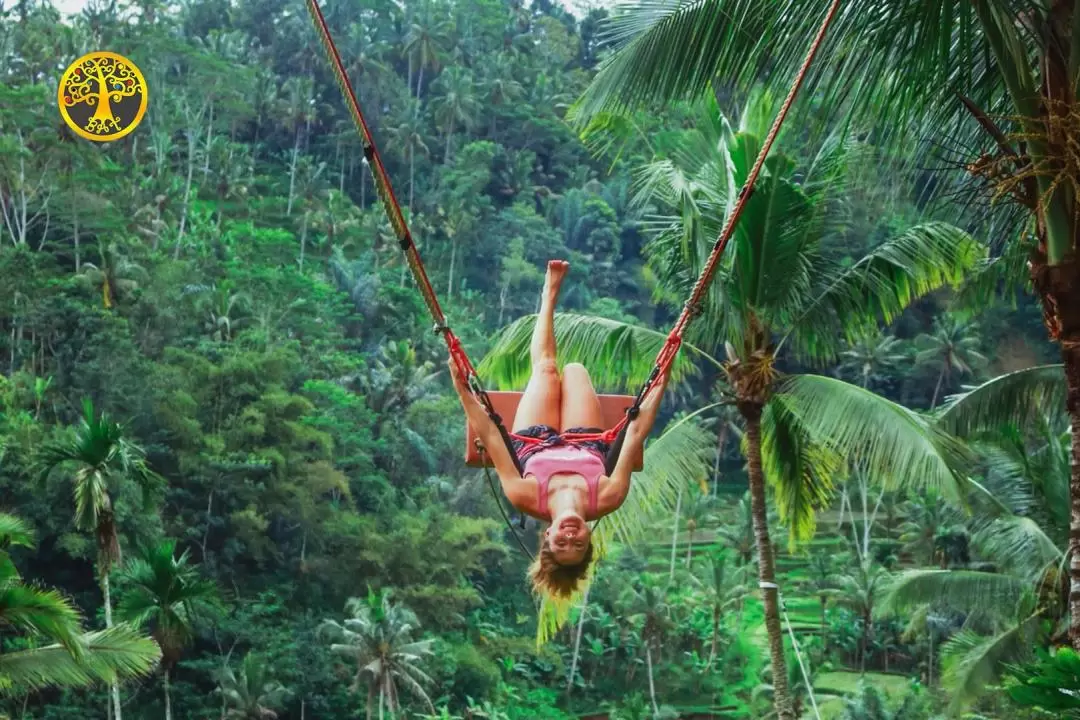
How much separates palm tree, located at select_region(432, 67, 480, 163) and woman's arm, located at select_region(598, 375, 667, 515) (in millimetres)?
39745

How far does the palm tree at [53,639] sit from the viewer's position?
8.41 m

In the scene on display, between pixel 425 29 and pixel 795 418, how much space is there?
3745cm

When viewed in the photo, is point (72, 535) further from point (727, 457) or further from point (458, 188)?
point (727, 457)

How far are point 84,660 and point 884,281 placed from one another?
6191 millimetres

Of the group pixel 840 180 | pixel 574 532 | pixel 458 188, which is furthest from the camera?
pixel 458 188

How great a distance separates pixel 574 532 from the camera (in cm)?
408

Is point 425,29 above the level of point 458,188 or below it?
above

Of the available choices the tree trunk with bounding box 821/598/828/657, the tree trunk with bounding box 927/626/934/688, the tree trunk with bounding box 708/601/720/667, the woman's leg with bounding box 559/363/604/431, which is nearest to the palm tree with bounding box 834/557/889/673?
the tree trunk with bounding box 821/598/828/657

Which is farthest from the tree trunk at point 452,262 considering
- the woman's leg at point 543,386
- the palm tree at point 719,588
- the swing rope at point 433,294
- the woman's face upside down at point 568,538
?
the woman's face upside down at point 568,538

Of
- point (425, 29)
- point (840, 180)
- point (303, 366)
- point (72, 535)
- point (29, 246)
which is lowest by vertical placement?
point (72, 535)

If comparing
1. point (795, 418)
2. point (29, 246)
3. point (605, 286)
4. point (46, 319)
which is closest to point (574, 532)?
point (795, 418)

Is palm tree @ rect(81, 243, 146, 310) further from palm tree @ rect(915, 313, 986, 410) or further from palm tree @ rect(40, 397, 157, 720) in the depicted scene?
palm tree @ rect(915, 313, 986, 410)

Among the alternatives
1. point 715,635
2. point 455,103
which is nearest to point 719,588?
point 715,635

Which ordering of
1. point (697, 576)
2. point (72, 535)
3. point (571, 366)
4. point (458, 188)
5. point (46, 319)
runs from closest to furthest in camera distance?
point (571, 366)
point (72, 535)
point (46, 319)
point (697, 576)
point (458, 188)
